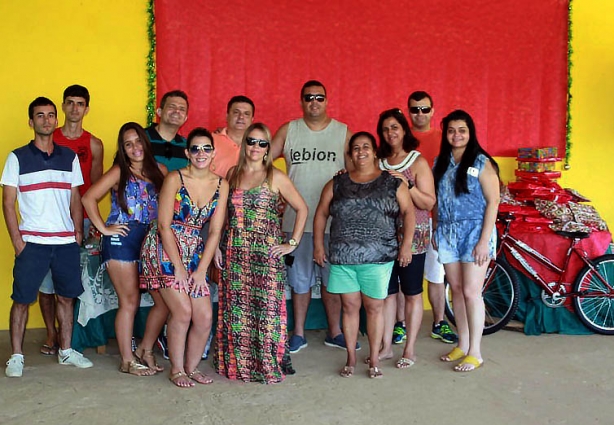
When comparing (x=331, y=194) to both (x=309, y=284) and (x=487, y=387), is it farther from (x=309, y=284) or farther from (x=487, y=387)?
(x=487, y=387)

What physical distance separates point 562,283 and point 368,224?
6.63 feet

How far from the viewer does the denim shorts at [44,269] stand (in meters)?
3.77

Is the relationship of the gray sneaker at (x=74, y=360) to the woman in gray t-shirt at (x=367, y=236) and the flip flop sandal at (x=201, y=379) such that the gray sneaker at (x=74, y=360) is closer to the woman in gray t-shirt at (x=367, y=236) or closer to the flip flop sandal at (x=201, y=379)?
the flip flop sandal at (x=201, y=379)

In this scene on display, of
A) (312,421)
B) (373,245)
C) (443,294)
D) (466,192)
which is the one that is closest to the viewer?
(312,421)

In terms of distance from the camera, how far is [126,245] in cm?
368

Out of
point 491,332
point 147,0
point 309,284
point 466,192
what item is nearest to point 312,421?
point 309,284

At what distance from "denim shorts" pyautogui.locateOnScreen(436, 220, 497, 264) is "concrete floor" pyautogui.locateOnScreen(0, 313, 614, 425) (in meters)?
0.72

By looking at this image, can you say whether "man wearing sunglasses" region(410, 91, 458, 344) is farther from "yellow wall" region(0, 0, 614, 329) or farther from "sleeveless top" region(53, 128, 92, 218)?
"sleeveless top" region(53, 128, 92, 218)

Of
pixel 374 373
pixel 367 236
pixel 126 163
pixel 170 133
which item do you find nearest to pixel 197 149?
pixel 126 163

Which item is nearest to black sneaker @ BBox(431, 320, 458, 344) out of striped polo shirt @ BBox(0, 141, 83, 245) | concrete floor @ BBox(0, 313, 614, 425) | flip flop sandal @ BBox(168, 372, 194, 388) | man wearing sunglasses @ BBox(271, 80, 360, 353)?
concrete floor @ BBox(0, 313, 614, 425)

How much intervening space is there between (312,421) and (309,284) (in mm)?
1309

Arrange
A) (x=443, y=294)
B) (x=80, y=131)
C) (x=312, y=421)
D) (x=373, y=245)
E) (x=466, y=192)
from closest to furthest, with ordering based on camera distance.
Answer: (x=312, y=421) → (x=373, y=245) → (x=466, y=192) → (x=80, y=131) → (x=443, y=294)

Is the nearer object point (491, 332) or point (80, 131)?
point (80, 131)

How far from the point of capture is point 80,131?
434cm
